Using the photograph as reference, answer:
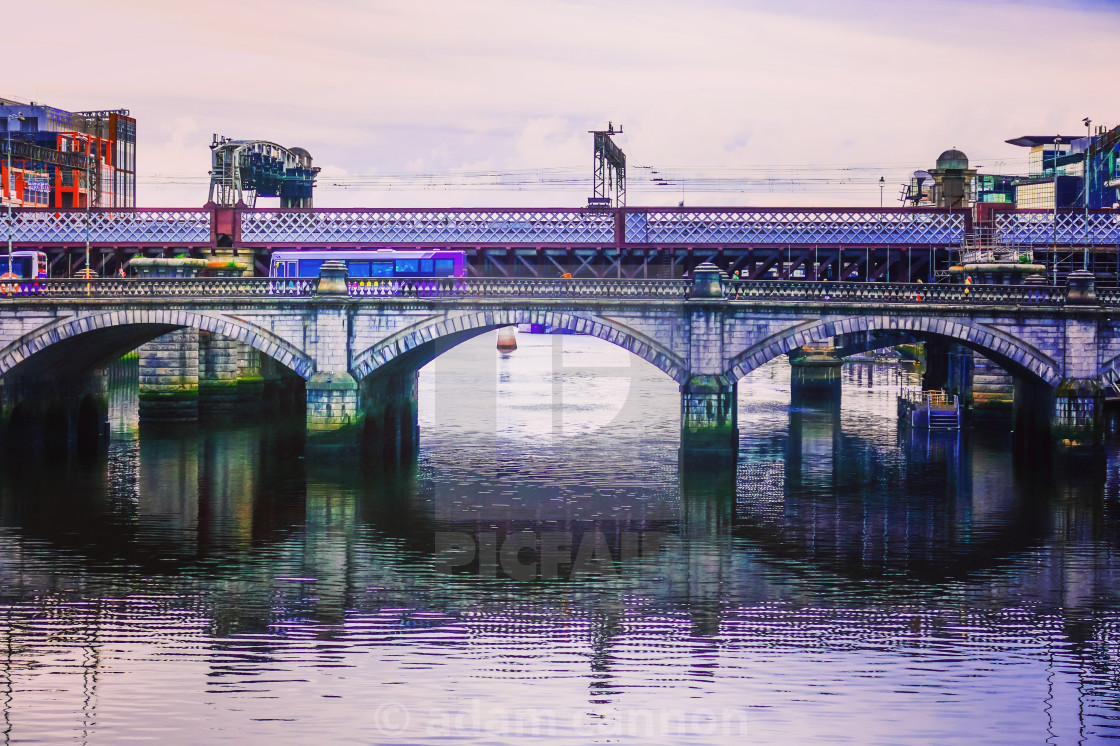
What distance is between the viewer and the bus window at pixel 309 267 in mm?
76312

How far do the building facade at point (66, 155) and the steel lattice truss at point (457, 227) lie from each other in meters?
57.7

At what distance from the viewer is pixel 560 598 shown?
39625mm

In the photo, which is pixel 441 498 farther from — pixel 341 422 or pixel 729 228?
Result: pixel 729 228

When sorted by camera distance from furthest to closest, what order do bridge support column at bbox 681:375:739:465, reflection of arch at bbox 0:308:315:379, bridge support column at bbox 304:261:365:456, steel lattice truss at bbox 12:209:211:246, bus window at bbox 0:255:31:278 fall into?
bus window at bbox 0:255:31:278 < steel lattice truss at bbox 12:209:211:246 < reflection of arch at bbox 0:308:315:379 < bridge support column at bbox 304:261:365:456 < bridge support column at bbox 681:375:739:465

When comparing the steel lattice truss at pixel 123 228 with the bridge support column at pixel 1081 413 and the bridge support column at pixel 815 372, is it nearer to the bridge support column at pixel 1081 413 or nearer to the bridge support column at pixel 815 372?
the bridge support column at pixel 815 372

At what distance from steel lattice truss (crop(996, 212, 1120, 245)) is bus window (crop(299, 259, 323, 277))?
41077 millimetres

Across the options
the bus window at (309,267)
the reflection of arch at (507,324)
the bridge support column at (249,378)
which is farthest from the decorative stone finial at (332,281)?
the bridge support column at (249,378)

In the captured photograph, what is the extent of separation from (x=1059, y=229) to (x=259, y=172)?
54066 millimetres

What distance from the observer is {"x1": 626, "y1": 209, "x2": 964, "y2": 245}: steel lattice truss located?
75.3 meters

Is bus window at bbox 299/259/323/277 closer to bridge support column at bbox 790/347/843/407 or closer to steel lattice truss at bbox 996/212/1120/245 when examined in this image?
steel lattice truss at bbox 996/212/1120/245

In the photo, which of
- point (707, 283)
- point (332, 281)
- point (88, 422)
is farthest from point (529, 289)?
point (88, 422)

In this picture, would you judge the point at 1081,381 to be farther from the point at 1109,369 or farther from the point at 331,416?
the point at 331,416

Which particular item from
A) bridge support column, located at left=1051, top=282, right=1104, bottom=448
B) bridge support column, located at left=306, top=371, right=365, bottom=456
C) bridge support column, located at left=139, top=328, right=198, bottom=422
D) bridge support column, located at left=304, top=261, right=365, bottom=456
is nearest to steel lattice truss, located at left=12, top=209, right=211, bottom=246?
bridge support column, located at left=139, top=328, right=198, bottom=422

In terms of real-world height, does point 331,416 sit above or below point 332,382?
below
